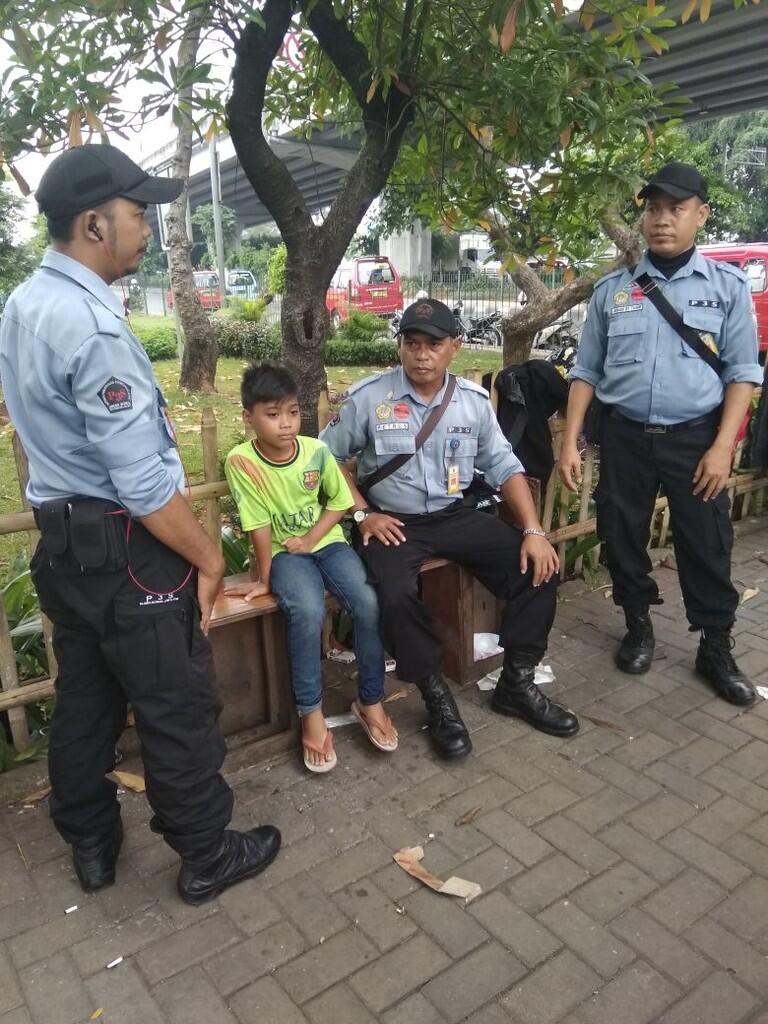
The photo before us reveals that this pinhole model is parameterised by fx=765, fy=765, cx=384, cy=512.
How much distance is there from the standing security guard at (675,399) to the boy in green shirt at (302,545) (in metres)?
1.07

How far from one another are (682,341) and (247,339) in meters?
12.6

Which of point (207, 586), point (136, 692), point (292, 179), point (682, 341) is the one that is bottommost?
point (136, 692)

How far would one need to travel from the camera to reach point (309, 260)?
366 cm

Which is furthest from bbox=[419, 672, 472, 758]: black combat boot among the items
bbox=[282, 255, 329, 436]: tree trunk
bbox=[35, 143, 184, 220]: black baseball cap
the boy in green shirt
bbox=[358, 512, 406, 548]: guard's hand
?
bbox=[35, 143, 184, 220]: black baseball cap

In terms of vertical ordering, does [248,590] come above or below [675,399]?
below

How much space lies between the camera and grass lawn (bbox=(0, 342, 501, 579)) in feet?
18.2

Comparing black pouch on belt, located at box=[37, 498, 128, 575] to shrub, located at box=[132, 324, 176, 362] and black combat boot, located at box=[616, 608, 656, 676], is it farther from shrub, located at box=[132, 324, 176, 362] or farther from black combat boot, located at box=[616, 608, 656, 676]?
shrub, located at box=[132, 324, 176, 362]

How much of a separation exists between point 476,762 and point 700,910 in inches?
34.5

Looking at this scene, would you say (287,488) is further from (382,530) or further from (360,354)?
(360,354)

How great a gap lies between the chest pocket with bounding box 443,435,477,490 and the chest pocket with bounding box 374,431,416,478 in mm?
147

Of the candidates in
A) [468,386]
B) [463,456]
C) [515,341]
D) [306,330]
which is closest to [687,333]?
[468,386]

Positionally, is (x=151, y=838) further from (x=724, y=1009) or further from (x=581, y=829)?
(x=724, y=1009)

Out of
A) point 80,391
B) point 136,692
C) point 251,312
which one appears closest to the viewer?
point 80,391

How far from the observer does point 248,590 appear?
9.07 ft
